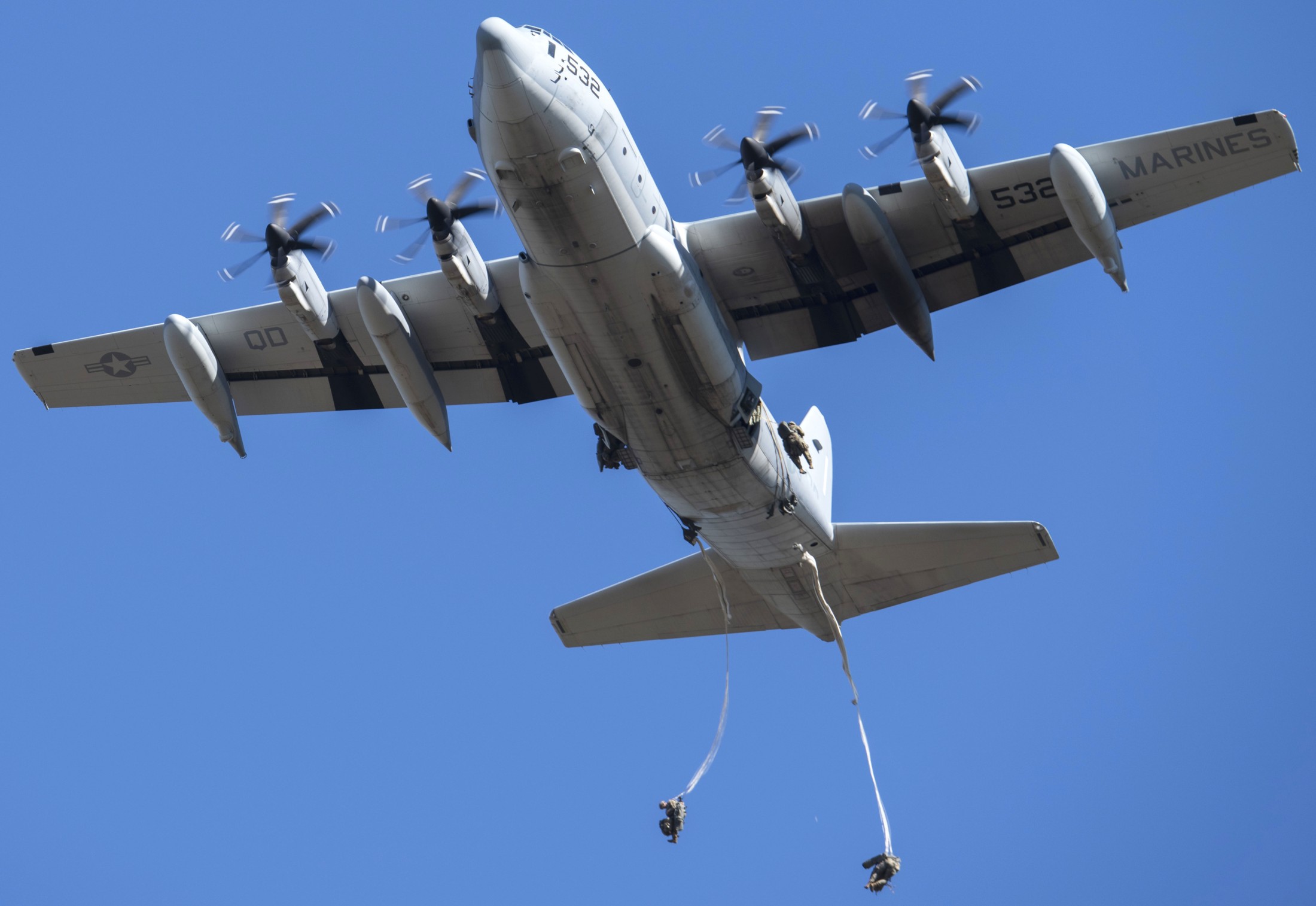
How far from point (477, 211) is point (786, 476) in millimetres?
6681

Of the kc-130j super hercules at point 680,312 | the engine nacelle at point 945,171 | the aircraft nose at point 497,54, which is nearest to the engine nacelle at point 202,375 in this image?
the kc-130j super hercules at point 680,312

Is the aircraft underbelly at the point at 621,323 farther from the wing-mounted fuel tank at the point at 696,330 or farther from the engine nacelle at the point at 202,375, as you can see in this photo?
the engine nacelle at the point at 202,375

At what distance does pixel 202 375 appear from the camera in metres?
21.4

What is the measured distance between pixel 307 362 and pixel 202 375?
7.23 feet

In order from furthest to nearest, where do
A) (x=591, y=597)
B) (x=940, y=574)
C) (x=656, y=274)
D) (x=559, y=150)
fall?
(x=591, y=597), (x=940, y=574), (x=656, y=274), (x=559, y=150)

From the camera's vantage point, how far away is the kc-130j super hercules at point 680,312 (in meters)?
17.5

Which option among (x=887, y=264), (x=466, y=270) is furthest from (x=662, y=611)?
(x=887, y=264)

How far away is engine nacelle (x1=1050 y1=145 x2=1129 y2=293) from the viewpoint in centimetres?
1783

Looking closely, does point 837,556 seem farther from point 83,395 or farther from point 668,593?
point 83,395

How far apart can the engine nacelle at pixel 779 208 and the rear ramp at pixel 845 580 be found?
595 centimetres

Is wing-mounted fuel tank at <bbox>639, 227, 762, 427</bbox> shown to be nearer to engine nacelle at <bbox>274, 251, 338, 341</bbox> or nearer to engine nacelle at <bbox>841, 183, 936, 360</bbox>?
engine nacelle at <bbox>841, 183, 936, 360</bbox>

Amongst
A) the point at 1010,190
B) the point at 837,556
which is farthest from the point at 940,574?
the point at 1010,190

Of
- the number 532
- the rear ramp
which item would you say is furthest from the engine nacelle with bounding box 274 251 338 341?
the number 532

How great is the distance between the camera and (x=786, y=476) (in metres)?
21.2
